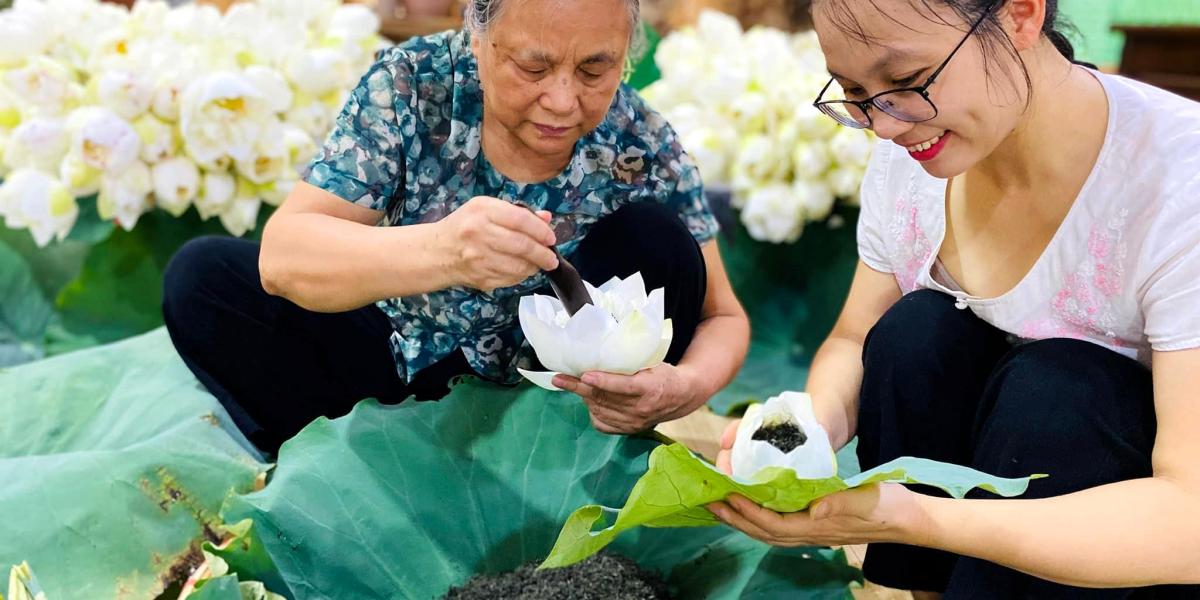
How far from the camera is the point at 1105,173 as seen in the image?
106 cm

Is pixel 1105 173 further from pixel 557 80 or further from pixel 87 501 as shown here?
pixel 87 501

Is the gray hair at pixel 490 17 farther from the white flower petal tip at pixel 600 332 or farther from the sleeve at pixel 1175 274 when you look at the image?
the sleeve at pixel 1175 274

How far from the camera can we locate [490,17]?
1155mm

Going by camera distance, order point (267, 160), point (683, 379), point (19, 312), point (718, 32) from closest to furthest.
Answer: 1. point (683, 379)
2. point (267, 160)
3. point (19, 312)
4. point (718, 32)

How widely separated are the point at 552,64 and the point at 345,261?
0.31 metres

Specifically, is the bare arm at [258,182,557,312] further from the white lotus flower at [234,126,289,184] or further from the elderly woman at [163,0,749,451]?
the white lotus flower at [234,126,289,184]

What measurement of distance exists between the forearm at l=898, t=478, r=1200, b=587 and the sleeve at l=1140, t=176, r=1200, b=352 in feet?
0.44

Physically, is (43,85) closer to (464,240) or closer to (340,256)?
(340,256)

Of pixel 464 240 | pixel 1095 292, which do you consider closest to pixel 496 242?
pixel 464 240

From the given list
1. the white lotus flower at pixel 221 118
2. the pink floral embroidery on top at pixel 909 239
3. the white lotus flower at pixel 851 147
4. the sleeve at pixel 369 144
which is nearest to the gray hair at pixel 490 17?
the sleeve at pixel 369 144

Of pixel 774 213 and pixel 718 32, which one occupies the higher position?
pixel 718 32

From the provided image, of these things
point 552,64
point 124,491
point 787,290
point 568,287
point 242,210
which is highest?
point 552,64

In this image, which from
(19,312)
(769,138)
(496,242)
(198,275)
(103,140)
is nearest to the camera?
(496,242)

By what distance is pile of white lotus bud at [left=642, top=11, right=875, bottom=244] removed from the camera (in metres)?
2.13
